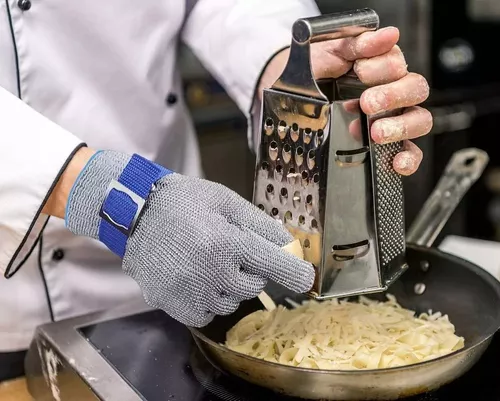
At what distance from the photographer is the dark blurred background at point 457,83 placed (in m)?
2.85

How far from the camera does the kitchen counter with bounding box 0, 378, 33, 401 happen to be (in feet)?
3.72

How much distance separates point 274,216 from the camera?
3.18ft

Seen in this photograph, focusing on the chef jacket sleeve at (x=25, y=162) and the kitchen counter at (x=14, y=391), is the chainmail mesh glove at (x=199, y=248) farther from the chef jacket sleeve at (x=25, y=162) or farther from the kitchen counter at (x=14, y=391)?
the kitchen counter at (x=14, y=391)

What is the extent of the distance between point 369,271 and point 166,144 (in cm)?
52

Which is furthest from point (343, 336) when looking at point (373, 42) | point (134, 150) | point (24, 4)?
point (24, 4)

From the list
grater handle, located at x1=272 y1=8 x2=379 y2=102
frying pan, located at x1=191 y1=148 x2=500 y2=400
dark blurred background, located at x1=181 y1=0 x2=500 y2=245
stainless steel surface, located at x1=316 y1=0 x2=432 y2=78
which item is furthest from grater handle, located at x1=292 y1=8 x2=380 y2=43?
stainless steel surface, located at x1=316 y1=0 x2=432 y2=78

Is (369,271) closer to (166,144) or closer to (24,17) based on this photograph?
(166,144)

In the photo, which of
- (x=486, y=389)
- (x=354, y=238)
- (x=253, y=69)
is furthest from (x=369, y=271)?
(x=253, y=69)

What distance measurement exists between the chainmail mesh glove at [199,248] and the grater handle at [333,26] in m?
0.20

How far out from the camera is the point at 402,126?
93 cm

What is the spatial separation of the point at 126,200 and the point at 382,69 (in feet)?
1.14

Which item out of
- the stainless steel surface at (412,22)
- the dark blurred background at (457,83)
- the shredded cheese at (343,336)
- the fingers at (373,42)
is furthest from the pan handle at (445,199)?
the stainless steel surface at (412,22)

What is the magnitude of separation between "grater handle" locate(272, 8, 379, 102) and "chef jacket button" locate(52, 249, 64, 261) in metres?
Result: 0.49

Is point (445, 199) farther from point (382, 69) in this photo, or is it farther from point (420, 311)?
point (382, 69)
